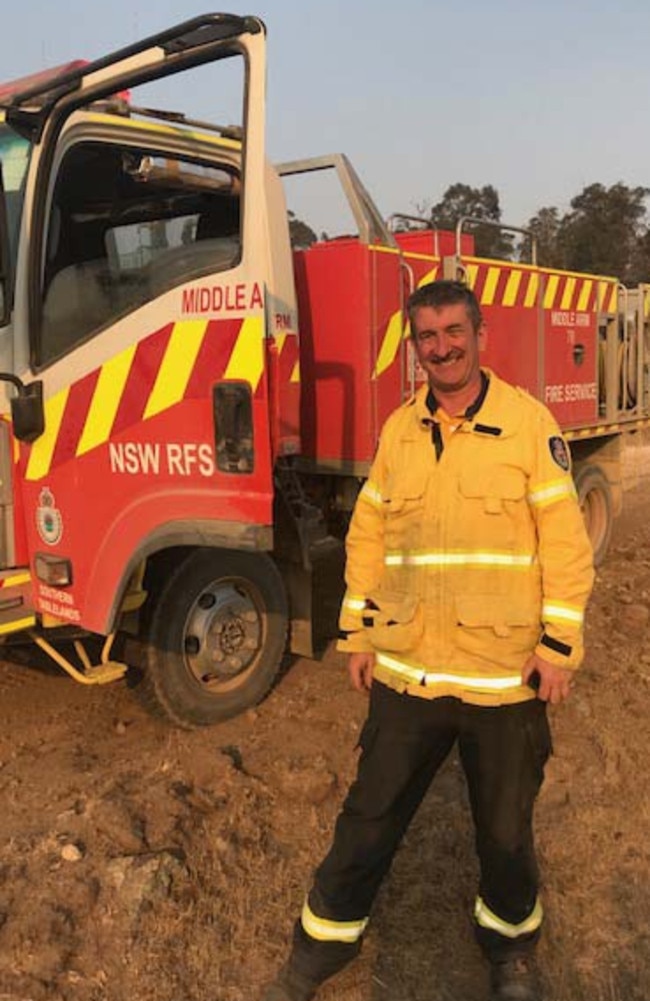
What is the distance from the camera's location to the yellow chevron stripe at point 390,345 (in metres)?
4.07

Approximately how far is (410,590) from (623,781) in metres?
1.71

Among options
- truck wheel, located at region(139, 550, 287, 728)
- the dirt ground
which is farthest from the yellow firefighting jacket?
truck wheel, located at region(139, 550, 287, 728)

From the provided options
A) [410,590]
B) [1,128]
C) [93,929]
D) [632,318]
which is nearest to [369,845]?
[410,590]

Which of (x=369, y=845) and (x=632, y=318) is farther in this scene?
(x=632, y=318)

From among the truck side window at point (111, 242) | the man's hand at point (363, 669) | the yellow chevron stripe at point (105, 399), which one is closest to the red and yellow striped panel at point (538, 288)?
the truck side window at point (111, 242)

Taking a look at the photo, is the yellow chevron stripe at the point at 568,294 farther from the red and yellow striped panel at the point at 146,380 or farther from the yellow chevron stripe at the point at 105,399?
the yellow chevron stripe at the point at 105,399

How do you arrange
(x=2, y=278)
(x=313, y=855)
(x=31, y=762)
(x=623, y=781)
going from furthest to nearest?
1. (x=31, y=762)
2. (x=623, y=781)
3. (x=2, y=278)
4. (x=313, y=855)

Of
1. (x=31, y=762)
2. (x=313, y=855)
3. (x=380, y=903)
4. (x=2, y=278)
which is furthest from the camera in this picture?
(x=31, y=762)

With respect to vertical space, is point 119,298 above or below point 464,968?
above

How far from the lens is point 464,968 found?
2564mm

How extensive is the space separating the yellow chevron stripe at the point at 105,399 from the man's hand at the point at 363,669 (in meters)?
1.52

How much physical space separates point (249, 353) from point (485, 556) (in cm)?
134

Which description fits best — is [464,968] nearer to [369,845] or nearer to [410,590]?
[369,845]

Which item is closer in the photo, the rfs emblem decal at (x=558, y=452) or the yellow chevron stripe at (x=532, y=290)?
the rfs emblem decal at (x=558, y=452)
